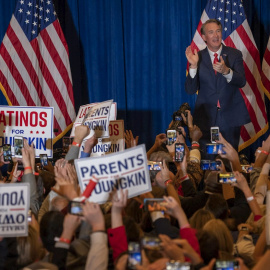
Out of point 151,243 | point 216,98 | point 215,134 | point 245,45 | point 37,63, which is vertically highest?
point 245,45

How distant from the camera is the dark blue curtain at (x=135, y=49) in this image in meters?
9.42

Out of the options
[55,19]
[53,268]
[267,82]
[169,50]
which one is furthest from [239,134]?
[53,268]

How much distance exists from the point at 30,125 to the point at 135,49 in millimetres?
3584

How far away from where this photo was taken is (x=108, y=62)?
9.62m

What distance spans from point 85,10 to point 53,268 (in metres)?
6.98

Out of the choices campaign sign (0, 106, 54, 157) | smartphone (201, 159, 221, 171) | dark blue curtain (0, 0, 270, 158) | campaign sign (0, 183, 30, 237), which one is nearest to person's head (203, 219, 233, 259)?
Answer: campaign sign (0, 183, 30, 237)

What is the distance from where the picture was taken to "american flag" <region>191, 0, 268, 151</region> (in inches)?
353

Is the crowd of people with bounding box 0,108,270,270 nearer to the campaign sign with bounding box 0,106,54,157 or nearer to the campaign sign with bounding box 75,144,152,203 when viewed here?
the campaign sign with bounding box 75,144,152,203

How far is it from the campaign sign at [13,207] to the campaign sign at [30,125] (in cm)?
270

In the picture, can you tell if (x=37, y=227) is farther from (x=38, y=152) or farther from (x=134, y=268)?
(x=38, y=152)

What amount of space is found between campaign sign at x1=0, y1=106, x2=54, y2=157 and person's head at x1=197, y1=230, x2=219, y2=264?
10.4 feet

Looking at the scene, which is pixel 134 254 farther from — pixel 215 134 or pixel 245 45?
pixel 245 45

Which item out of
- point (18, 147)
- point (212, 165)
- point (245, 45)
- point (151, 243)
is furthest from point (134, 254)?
point (245, 45)

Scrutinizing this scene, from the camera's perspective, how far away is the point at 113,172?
374 centimetres
